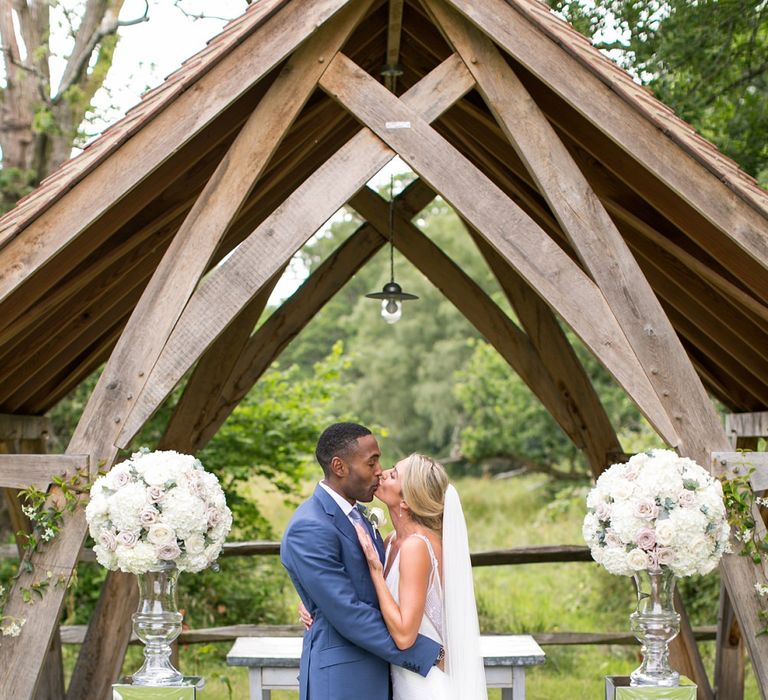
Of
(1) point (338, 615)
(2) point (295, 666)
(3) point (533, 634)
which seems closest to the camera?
(1) point (338, 615)

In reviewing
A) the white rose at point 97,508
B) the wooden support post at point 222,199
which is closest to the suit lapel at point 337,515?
the white rose at point 97,508

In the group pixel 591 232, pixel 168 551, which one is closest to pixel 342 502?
pixel 168 551

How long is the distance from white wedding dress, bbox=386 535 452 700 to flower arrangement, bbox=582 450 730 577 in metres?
0.68

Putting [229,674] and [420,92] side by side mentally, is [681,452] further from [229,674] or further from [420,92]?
[229,674]

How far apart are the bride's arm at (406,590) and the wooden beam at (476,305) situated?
391 cm

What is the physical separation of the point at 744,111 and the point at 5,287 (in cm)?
706

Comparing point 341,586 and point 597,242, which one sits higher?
point 597,242

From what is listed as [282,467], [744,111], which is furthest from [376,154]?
[282,467]

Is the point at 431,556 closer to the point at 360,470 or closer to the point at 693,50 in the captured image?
the point at 360,470

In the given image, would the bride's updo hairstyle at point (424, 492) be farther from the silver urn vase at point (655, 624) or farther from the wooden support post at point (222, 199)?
the wooden support post at point (222, 199)

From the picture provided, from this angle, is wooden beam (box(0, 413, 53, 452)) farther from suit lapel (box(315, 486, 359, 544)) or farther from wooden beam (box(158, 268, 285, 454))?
suit lapel (box(315, 486, 359, 544))

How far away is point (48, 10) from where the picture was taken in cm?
1142

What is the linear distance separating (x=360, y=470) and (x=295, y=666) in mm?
1529

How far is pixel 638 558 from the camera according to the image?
159 inches
